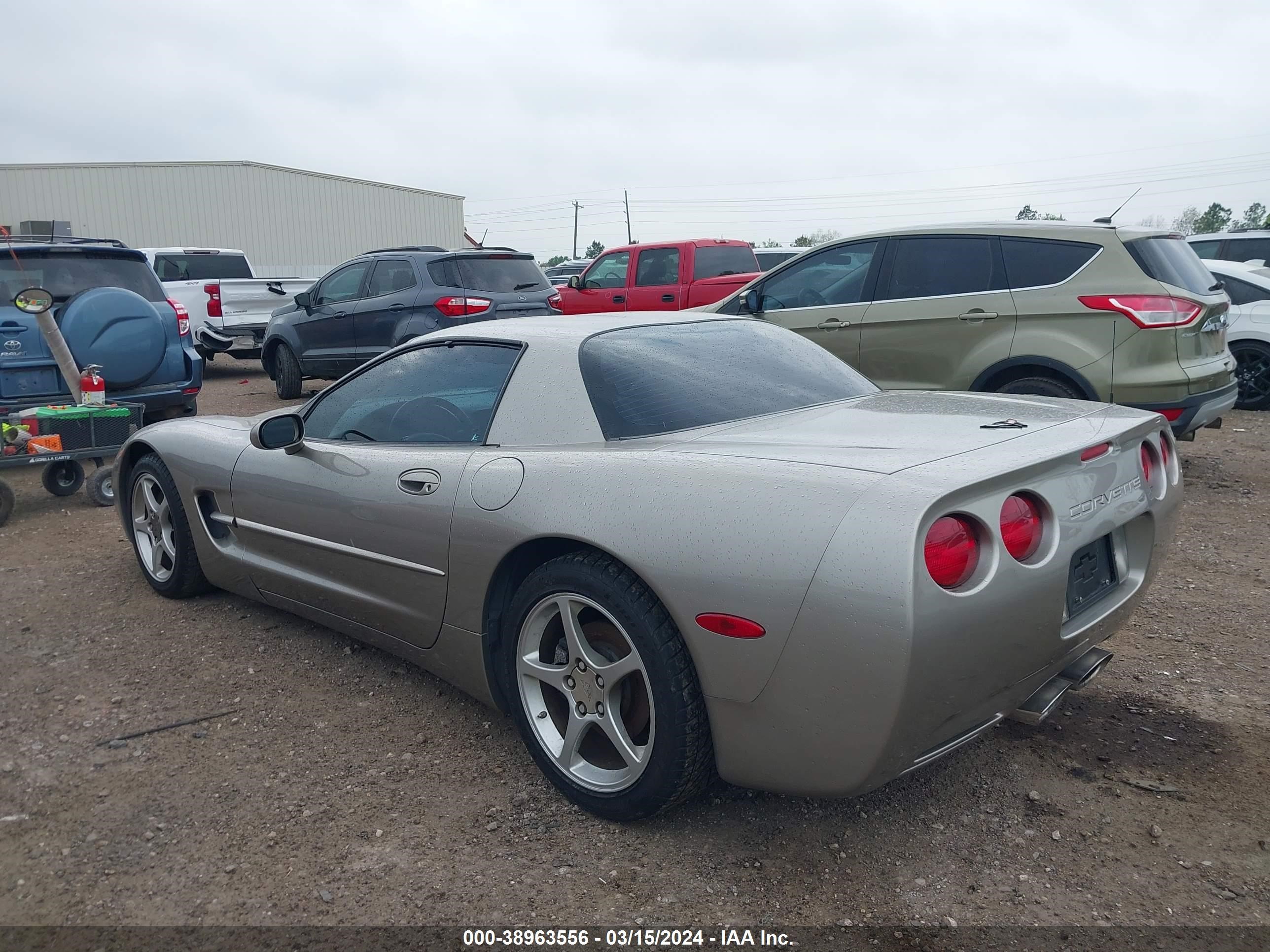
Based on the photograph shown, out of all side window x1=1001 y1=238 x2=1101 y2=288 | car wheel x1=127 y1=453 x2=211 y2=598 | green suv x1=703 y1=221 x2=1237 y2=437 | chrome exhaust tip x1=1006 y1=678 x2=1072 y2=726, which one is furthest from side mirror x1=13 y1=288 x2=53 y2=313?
side window x1=1001 y1=238 x2=1101 y2=288

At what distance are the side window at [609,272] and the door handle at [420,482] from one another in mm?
10028

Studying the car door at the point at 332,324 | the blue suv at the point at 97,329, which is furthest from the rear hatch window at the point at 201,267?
the blue suv at the point at 97,329

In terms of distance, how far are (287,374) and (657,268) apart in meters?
4.69

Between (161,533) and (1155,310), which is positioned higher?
(1155,310)

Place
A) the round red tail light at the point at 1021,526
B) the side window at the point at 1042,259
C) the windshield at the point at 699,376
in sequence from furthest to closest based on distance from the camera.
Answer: the side window at the point at 1042,259 < the windshield at the point at 699,376 < the round red tail light at the point at 1021,526

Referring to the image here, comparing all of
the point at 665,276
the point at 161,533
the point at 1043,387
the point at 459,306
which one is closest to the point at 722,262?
the point at 665,276

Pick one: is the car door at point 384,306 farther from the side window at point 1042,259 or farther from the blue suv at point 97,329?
the side window at point 1042,259

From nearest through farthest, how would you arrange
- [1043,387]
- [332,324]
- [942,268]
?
1. [1043,387]
2. [942,268]
3. [332,324]

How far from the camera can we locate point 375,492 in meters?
3.30

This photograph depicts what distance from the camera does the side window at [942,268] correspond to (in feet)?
20.9

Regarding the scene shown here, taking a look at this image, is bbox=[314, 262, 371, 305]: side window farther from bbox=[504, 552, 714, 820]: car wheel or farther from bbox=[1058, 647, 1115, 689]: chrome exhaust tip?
bbox=[1058, 647, 1115, 689]: chrome exhaust tip

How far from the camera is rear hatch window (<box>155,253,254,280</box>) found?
47.8 ft

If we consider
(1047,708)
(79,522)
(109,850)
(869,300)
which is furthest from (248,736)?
(869,300)

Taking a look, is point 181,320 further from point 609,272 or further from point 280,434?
point 609,272
